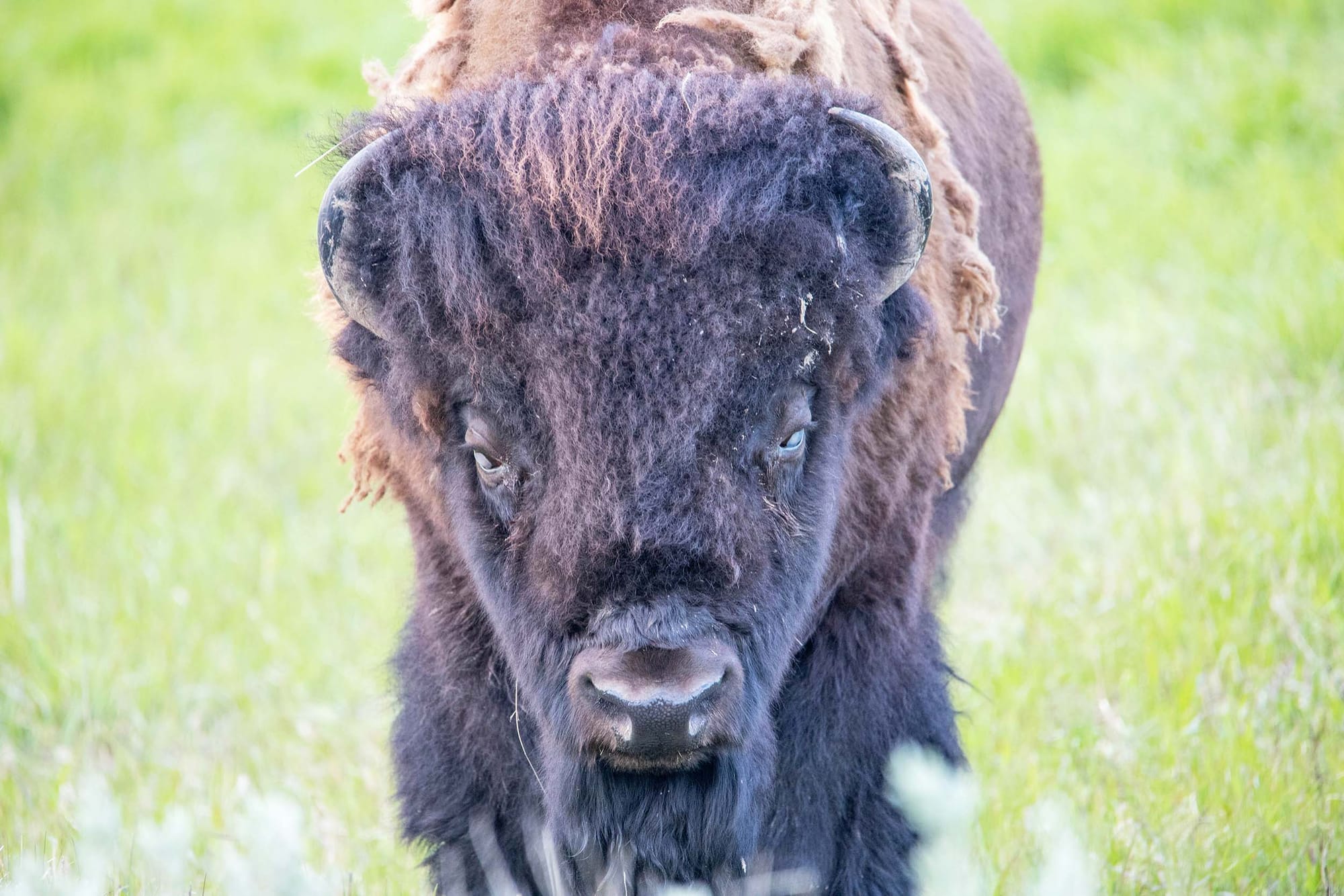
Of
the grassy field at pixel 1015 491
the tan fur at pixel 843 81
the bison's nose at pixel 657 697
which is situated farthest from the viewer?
the grassy field at pixel 1015 491

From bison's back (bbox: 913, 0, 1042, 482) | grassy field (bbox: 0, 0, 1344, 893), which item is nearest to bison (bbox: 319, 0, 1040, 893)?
bison's back (bbox: 913, 0, 1042, 482)

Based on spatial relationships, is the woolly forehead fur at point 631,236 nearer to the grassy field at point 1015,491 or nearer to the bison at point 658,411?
the bison at point 658,411

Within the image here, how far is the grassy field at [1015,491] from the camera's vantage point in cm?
374

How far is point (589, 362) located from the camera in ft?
7.50

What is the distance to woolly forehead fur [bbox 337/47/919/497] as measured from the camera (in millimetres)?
2291

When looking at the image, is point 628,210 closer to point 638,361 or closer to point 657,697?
point 638,361

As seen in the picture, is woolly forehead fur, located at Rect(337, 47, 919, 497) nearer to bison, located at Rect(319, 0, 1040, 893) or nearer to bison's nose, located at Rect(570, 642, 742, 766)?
bison, located at Rect(319, 0, 1040, 893)

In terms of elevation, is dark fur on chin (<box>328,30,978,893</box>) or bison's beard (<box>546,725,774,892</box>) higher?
dark fur on chin (<box>328,30,978,893</box>)

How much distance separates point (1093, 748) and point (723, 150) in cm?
235

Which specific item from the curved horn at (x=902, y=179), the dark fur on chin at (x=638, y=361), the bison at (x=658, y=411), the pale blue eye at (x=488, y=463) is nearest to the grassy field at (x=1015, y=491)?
the bison at (x=658, y=411)

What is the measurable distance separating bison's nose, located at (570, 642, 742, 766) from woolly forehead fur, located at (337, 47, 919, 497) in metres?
0.34

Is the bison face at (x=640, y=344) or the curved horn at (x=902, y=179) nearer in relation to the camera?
the bison face at (x=640, y=344)

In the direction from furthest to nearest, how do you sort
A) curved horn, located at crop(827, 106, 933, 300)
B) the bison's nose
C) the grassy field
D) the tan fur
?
1. the grassy field
2. the tan fur
3. curved horn, located at crop(827, 106, 933, 300)
4. the bison's nose

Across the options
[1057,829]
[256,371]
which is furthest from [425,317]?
[256,371]
